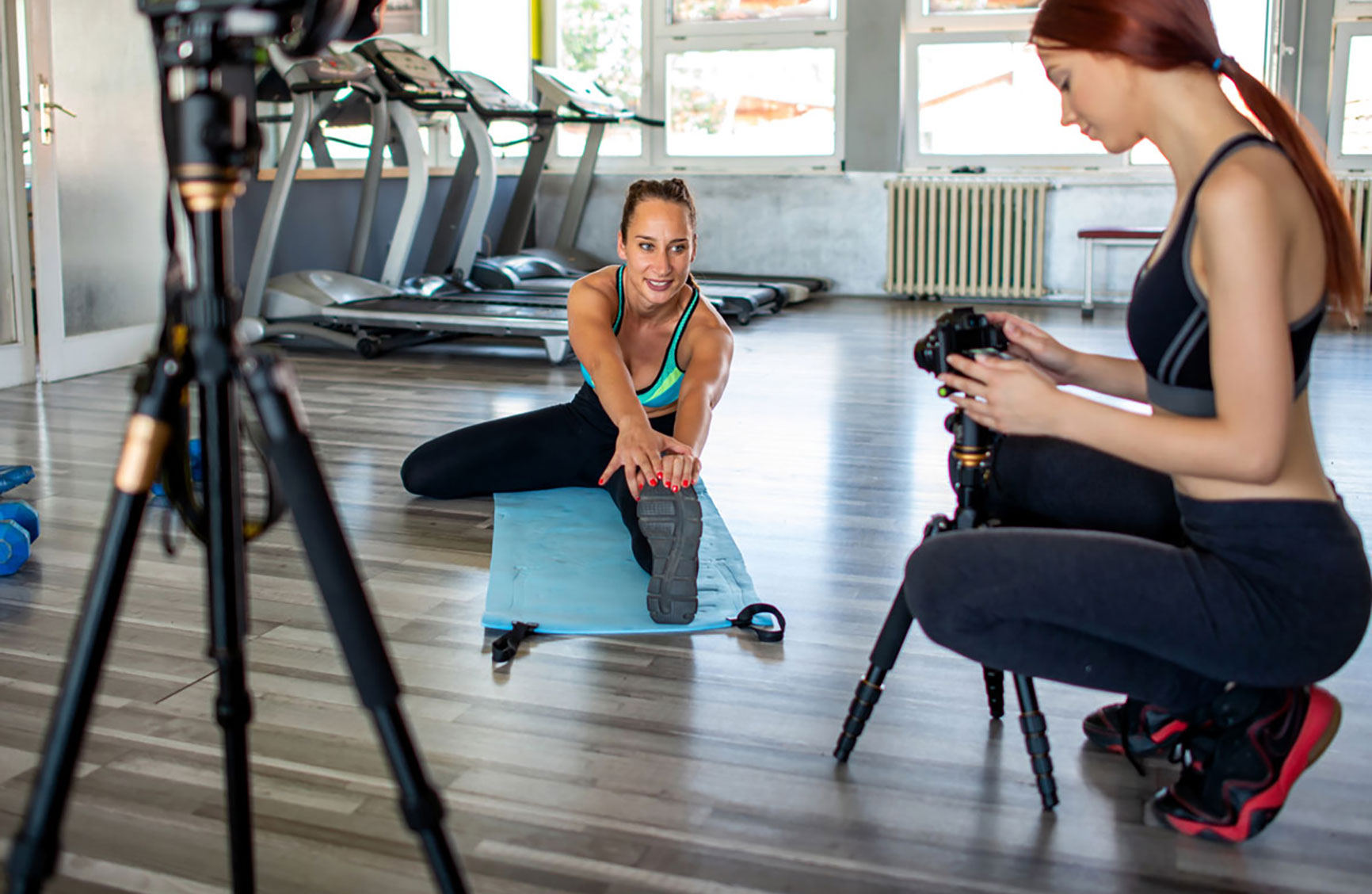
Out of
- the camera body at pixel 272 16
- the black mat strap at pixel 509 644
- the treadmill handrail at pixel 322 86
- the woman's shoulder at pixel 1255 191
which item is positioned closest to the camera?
the camera body at pixel 272 16

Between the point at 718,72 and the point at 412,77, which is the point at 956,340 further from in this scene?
the point at 718,72

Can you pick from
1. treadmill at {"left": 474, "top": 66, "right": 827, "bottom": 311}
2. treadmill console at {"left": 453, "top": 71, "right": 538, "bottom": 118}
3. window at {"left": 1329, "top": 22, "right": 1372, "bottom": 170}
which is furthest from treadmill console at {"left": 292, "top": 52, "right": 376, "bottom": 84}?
window at {"left": 1329, "top": 22, "right": 1372, "bottom": 170}

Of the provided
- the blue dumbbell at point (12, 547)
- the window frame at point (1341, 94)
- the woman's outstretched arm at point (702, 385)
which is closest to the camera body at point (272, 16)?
the woman's outstretched arm at point (702, 385)

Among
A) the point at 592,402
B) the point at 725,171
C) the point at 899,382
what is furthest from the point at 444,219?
the point at 592,402

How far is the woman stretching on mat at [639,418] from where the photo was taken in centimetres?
215

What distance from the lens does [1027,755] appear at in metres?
1.70

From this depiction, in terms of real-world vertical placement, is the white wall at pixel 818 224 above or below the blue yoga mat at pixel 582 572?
above

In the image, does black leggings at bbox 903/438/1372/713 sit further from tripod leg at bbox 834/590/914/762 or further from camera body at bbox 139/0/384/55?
camera body at bbox 139/0/384/55

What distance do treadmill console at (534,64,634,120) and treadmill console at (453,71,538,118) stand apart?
37 centimetres

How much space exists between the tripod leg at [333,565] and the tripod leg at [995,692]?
100 cm

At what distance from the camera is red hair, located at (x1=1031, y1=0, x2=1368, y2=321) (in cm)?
128

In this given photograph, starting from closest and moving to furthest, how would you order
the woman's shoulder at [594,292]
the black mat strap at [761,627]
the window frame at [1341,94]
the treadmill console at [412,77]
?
1. the black mat strap at [761,627]
2. the woman's shoulder at [594,292]
3. the treadmill console at [412,77]
4. the window frame at [1341,94]

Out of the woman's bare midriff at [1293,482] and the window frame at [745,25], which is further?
the window frame at [745,25]

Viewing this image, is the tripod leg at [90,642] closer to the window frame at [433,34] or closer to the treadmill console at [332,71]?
the treadmill console at [332,71]
